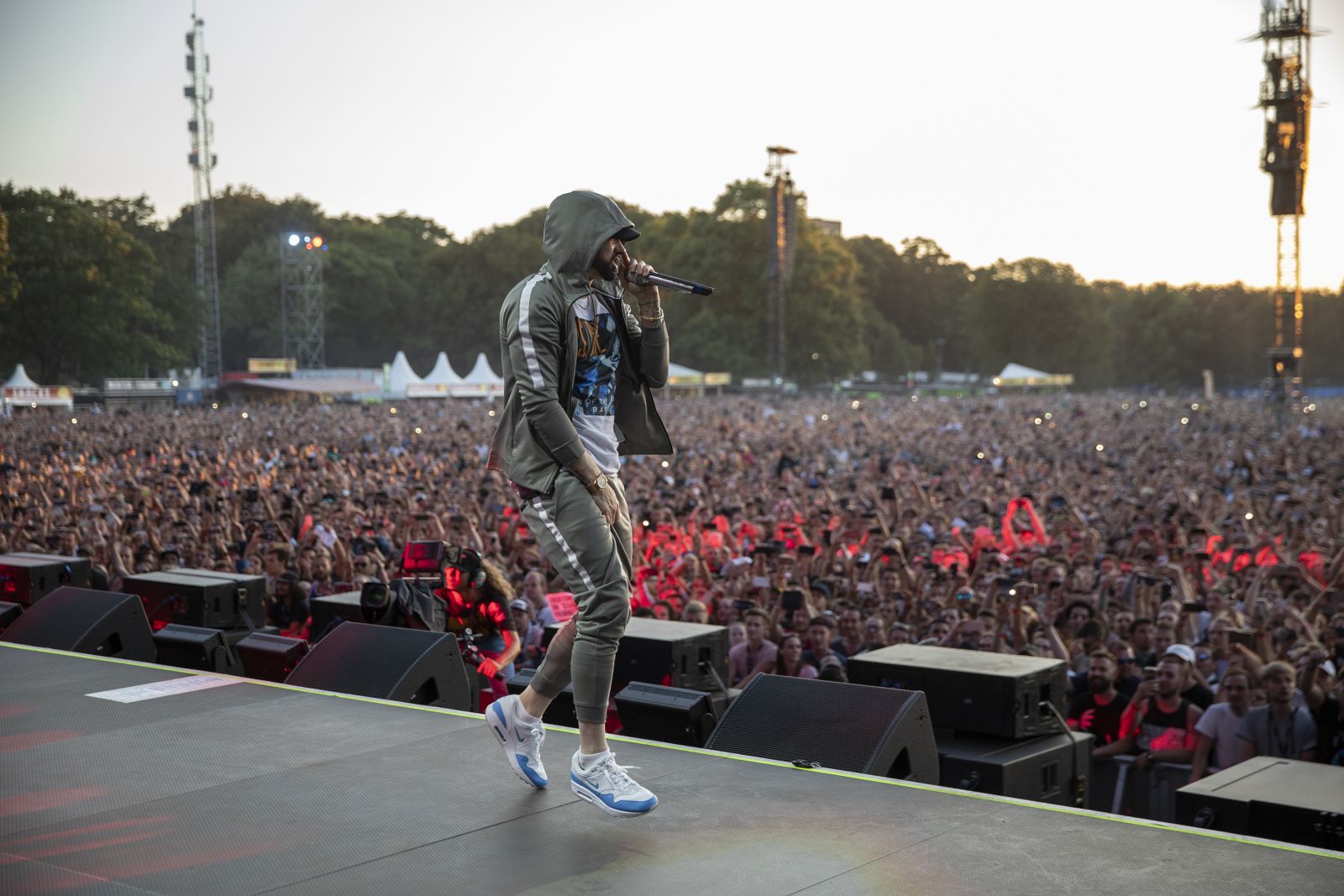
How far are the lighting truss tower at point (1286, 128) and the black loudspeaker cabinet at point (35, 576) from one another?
3430 centimetres

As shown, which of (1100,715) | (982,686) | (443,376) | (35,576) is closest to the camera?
(982,686)

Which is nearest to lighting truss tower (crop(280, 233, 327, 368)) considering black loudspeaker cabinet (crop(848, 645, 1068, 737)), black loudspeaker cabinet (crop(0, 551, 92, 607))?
black loudspeaker cabinet (crop(0, 551, 92, 607))

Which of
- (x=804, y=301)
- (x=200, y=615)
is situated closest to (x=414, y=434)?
(x=200, y=615)

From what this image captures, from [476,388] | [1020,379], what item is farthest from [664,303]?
[1020,379]

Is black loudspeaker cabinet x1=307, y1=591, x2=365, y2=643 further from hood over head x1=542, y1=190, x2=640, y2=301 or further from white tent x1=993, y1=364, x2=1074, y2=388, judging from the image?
white tent x1=993, y1=364, x2=1074, y2=388

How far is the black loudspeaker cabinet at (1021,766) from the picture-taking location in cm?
421

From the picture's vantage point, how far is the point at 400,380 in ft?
156

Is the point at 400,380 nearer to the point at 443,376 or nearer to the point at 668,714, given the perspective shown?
the point at 443,376

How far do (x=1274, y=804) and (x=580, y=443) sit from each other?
221 cm

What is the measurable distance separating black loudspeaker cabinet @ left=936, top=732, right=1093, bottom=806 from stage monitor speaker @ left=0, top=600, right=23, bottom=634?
499cm

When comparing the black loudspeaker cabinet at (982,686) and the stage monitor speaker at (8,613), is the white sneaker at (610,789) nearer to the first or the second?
the black loudspeaker cabinet at (982,686)

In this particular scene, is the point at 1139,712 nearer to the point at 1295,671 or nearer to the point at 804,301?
the point at 1295,671

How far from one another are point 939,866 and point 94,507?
11948 millimetres

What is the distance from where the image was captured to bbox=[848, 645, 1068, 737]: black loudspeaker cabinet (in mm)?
4359
